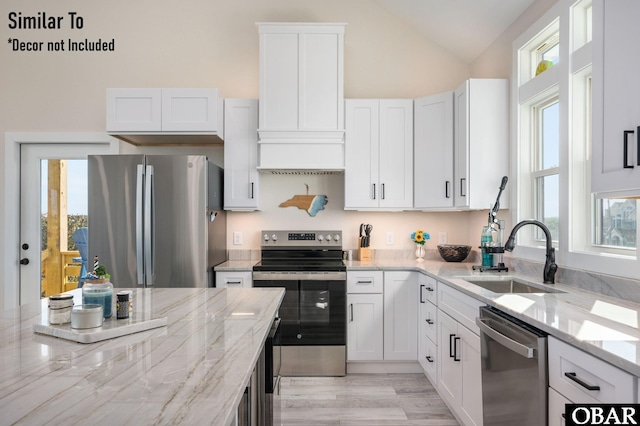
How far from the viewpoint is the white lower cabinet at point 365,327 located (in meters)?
3.21

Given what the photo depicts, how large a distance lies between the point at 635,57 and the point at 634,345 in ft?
3.24

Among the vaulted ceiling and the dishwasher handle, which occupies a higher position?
the vaulted ceiling

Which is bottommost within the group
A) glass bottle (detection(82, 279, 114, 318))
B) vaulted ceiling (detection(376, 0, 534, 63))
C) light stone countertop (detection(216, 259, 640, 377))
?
light stone countertop (detection(216, 259, 640, 377))

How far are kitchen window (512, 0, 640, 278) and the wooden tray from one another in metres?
2.07

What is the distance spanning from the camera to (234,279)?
3199 millimetres

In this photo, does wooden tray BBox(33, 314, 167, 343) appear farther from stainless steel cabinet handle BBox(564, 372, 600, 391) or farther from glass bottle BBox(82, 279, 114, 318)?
stainless steel cabinet handle BBox(564, 372, 600, 391)

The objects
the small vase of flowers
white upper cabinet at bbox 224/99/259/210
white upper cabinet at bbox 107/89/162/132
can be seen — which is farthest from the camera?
the small vase of flowers

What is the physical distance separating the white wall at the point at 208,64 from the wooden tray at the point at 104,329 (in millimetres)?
2412

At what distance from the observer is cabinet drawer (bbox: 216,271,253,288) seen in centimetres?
319

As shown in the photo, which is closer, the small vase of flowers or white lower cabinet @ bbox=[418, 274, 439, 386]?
white lower cabinet @ bbox=[418, 274, 439, 386]

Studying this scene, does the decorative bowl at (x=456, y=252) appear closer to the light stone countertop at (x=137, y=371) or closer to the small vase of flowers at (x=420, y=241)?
the small vase of flowers at (x=420, y=241)

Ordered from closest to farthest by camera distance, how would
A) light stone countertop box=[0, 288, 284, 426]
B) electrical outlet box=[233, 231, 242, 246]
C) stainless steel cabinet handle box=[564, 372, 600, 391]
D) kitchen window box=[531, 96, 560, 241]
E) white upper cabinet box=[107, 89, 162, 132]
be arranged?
light stone countertop box=[0, 288, 284, 426]
stainless steel cabinet handle box=[564, 372, 600, 391]
kitchen window box=[531, 96, 560, 241]
white upper cabinet box=[107, 89, 162, 132]
electrical outlet box=[233, 231, 242, 246]

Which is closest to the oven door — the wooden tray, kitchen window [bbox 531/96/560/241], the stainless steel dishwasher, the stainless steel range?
the stainless steel range

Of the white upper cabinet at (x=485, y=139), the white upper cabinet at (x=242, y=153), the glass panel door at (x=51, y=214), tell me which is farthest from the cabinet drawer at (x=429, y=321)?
the glass panel door at (x=51, y=214)
